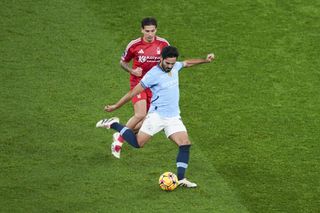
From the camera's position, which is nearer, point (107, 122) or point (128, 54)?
point (107, 122)

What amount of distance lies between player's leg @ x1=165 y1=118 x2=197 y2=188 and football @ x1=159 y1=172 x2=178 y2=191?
0.41ft

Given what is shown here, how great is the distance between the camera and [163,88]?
13.7 meters

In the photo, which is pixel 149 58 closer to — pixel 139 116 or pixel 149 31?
pixel 149 31

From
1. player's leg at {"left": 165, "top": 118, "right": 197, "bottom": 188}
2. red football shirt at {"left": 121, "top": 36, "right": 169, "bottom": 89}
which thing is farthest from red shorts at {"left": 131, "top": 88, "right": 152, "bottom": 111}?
player's leg at {"left": 165, "top": 118, "right": 197, "bottom": 188}

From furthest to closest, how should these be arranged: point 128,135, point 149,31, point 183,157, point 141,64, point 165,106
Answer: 1. point 141,64
2. point 149,31
3. point 128,135
4. point 165,106
5. point 183,157

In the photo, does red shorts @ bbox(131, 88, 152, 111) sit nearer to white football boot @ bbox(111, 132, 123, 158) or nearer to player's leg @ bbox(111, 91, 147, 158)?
player's leg @ bbox(111, 91, 147, 158)

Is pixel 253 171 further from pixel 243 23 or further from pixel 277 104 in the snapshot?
pixel 243 23

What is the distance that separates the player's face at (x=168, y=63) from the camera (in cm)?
1346

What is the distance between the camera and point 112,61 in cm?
1775

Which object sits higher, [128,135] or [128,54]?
[128,54]

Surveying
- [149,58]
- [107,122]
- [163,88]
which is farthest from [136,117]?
[163,88]

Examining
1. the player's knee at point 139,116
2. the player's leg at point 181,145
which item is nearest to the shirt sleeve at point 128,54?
the player's knee at point 139,116

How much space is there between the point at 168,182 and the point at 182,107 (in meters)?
3.06

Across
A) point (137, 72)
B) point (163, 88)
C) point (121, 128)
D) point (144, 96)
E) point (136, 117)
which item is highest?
point (137, 72)
